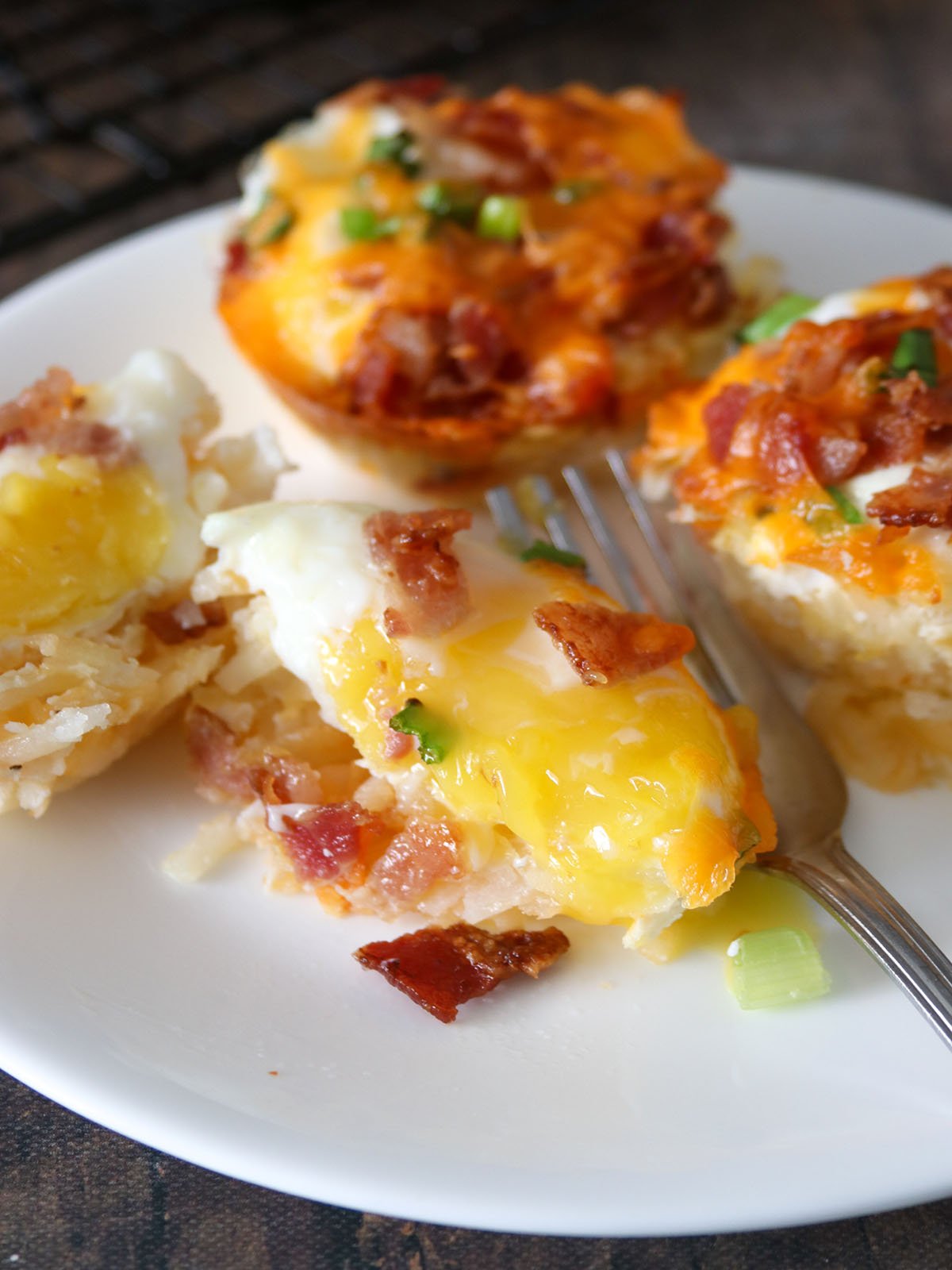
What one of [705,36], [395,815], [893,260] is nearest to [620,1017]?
[395,815]

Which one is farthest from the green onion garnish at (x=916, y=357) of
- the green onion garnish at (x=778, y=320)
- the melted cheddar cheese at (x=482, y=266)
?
the melted cheddar cheese at (x=482, y=266)

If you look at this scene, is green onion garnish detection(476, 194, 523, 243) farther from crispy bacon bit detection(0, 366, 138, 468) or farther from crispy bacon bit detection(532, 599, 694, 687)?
crispy bacon bit detection(532, 599, 694, 687)

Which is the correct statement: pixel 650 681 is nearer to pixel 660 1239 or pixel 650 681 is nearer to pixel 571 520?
pixel 660 1239

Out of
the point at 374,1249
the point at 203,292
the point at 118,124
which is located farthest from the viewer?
the point at 118,124

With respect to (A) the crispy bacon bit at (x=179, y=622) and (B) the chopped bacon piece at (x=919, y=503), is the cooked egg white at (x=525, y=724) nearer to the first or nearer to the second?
(A) the crispy bacon bit at (x=179, y=622)

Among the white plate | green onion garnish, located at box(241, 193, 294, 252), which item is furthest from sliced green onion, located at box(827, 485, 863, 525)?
green onion garnish, located at box(241, 193, 294, 252)

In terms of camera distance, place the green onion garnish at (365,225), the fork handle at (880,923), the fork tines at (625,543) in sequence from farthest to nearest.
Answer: the green onion garnish at (365,225) → the fork tines at (625,543) → the fork handle at (880,923)
